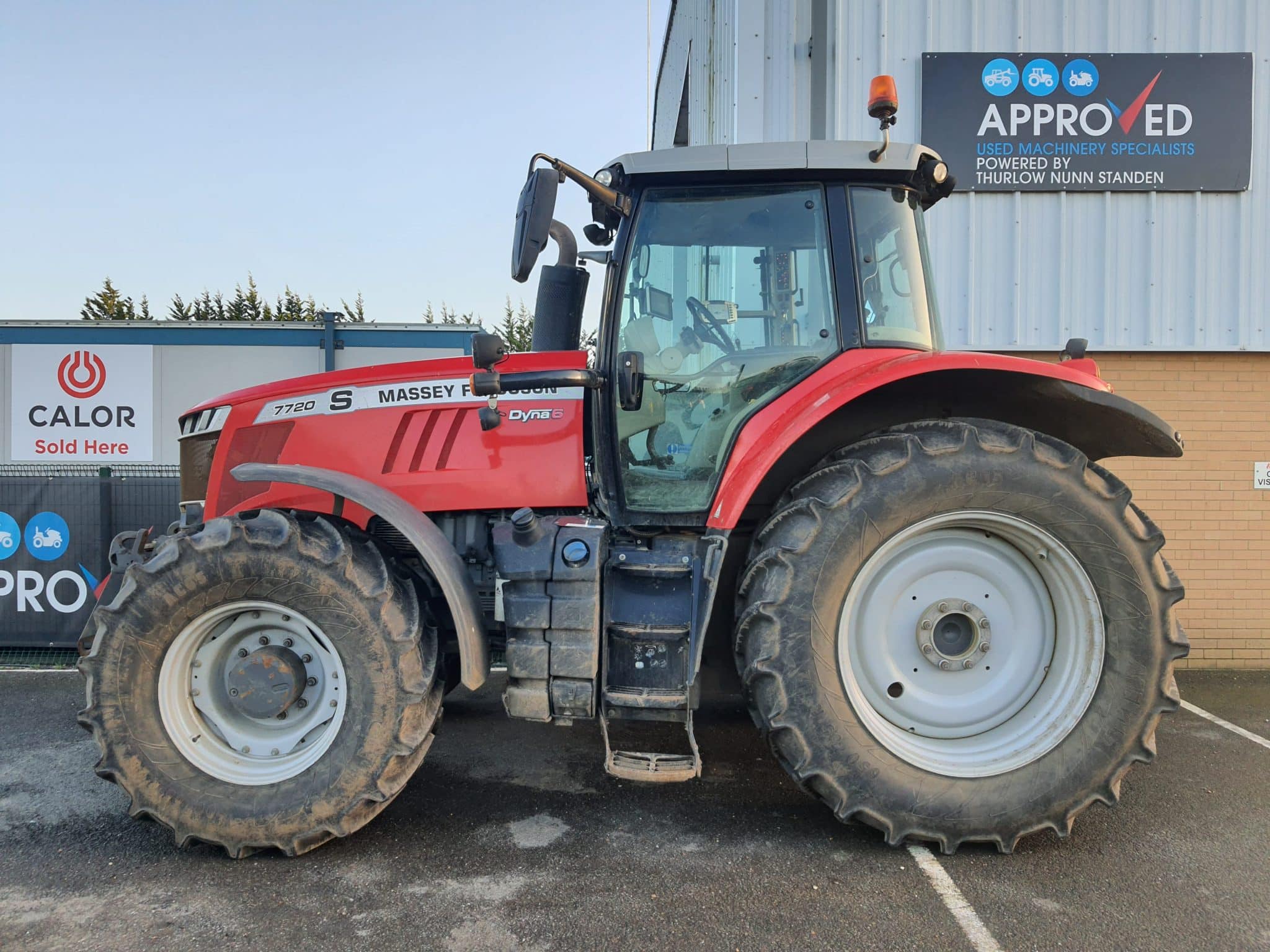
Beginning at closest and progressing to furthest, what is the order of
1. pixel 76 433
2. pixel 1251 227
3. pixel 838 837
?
pixel 838 837, pixel 1251 227, pixel 76 433

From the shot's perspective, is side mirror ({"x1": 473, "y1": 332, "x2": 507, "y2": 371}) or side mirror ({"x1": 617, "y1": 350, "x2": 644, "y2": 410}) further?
side mirror ({"x1": 617, "y1": 350, "x2": 644, "y2": 410})

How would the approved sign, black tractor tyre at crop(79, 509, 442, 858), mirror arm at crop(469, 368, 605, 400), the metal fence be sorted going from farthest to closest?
the metal fence < the approved sign < mirror arm at crop(469, 368, 605, 400) < black tractor tyre at crop(79, 509, 442, 858)

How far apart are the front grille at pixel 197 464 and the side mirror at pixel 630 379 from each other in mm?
1851

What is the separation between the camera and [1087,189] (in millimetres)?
5465

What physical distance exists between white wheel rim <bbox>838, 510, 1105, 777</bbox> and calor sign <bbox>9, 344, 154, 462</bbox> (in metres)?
12.5

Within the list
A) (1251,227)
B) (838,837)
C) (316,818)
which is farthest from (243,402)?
(1251,227)

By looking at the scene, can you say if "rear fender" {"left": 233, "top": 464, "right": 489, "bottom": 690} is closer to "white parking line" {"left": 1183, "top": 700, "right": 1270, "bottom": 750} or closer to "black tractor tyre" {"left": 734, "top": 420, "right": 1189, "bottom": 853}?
"black tractor tyre" {"left": 734, "top": 420, "right": 1189, "bottom": 853}

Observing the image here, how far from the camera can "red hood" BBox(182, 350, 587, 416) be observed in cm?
317

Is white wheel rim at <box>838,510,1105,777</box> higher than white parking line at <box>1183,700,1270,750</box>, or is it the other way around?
white wheel rim at <box>838,510,1105,777</box>

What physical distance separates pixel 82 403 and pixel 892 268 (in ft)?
42.8

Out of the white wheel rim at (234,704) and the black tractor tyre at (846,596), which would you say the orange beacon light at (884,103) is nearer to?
the black tractor tyre at (846,596)

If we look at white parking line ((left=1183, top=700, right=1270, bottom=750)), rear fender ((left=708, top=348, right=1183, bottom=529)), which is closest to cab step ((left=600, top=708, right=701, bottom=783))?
rear fender ((left=708, top=348, right=1183, bottom=529))

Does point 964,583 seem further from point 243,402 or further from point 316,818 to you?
point 243,402

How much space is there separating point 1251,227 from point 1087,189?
3.69 feet
